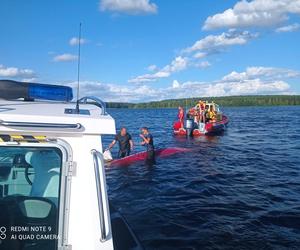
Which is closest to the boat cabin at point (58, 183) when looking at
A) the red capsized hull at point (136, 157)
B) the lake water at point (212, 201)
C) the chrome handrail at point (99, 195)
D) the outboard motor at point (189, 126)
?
the chrome handrail at point (99, 195)

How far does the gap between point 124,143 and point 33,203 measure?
14442 millimetres

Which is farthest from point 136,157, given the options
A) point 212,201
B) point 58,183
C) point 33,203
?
point 58,183

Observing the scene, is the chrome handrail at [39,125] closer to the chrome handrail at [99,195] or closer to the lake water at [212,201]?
the chrome handrail at [99,195]

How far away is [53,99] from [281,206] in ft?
25.9

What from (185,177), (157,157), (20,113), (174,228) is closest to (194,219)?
(174,228)

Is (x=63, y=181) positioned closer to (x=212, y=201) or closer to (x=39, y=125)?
(x=39, y=125)

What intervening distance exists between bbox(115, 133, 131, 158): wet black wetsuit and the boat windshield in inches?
551

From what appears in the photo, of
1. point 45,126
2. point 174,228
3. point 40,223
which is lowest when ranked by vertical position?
point 174,228

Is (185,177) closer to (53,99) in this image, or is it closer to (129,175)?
(129,175)

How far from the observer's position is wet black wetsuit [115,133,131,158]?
17391 mm

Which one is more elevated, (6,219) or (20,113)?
(20,113)

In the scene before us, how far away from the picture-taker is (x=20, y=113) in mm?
3057

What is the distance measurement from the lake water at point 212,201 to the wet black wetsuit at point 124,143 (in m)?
1.38

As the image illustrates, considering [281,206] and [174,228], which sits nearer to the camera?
[174,228]
